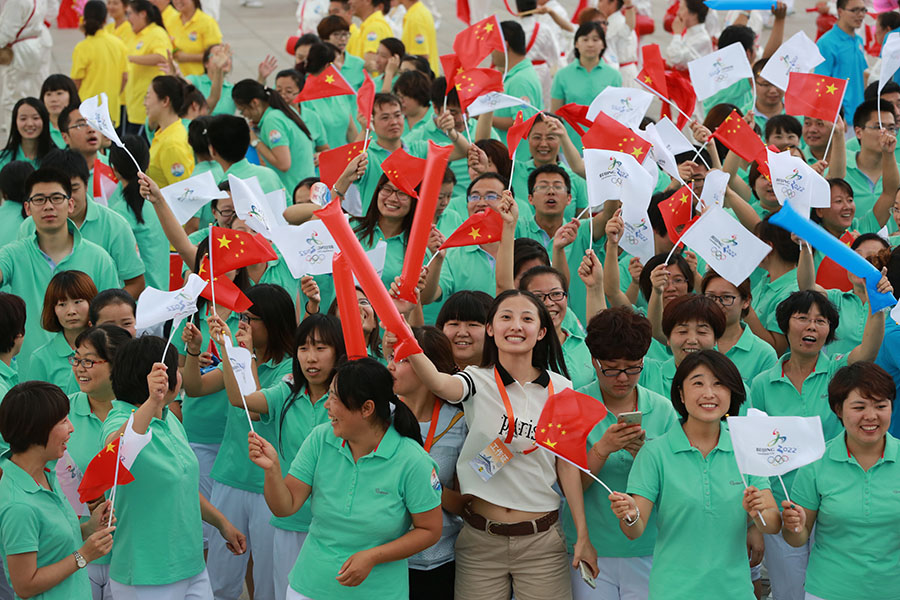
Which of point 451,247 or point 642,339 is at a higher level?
point 642,339

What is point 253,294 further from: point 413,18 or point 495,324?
point 413,18

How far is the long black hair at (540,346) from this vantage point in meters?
4.55

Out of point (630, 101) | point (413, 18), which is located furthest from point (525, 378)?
point (413, 18)

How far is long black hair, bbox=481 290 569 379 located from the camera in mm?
4555

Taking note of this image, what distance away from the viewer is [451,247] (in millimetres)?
6223

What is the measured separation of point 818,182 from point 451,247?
1.94 metres

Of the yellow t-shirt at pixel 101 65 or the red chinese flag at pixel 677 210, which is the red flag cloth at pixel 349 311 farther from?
the yellow t-shirt at pixel 101 65

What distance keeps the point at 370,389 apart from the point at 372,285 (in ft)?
1.37

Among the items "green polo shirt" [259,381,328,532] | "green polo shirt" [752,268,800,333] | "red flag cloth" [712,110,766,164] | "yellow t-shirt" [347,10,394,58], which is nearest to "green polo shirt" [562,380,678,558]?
"green polo shirt" [259,381,328,532]

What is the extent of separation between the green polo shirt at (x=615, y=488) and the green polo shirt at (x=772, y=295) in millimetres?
1606

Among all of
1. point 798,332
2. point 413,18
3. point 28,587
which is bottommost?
point 413,18

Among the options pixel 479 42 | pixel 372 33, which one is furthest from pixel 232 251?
pixel 372 33

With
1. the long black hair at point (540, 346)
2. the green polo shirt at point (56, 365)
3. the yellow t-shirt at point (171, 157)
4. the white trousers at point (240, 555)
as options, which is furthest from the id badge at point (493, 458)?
the yellow t-shirt at point (171, 157)

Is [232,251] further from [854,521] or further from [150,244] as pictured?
[854,521]
